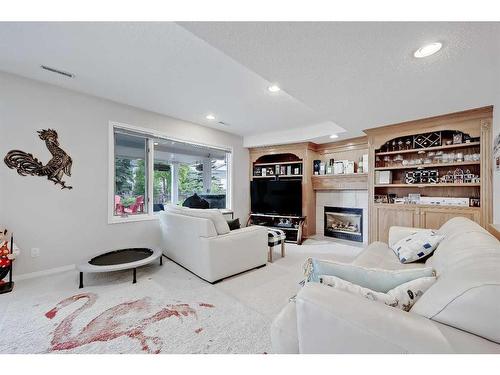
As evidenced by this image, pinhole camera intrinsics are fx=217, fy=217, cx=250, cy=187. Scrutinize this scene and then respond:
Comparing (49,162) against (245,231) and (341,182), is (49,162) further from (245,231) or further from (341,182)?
(341,182)

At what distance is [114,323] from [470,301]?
226 cm

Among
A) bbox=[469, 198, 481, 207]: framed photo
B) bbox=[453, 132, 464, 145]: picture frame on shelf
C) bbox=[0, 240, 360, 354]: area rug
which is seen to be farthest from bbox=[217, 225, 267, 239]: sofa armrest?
bbox=[453, 132, 464, 145]: picture frame on shelf

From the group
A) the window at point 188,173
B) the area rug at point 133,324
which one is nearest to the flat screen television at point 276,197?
the window at point 188,173

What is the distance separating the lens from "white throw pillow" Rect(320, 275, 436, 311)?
36.7 inches

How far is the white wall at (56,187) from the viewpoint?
2.60 m

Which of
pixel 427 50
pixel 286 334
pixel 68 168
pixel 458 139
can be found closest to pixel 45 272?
pixel 68 168

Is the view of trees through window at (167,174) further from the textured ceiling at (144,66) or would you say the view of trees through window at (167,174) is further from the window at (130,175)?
the textured ceiling at (144,66)

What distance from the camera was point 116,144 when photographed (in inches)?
138

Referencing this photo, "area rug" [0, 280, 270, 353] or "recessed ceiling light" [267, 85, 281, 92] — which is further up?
"recessed ceiling light" [267, 85, 281, 92]

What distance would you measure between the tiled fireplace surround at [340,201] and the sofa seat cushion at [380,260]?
224cm

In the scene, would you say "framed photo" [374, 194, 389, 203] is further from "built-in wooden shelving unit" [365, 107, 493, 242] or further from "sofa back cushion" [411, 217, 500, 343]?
"sofa back cushion" [411, 217, 500, 343]

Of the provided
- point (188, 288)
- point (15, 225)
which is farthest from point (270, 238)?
point (15, 225)

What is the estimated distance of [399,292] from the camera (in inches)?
38.1

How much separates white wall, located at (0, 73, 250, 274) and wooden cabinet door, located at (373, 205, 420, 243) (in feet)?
12.9
